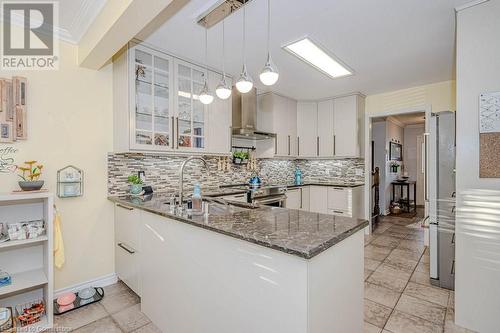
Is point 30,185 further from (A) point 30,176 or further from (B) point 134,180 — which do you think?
(B) point 134,180

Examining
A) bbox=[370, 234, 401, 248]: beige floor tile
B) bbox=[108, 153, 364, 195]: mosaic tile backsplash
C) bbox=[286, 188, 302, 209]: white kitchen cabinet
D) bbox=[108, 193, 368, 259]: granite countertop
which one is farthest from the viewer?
bbox=[286, 188, 302, 209]: white kitchen cabinet

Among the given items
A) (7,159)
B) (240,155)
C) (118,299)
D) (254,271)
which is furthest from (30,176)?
(240,155)

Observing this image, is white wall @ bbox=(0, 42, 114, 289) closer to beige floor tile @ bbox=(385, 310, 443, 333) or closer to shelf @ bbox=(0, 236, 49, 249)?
shelf @ bbox=(0, 236, 49, 249)

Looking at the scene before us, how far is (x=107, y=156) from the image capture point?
265cm

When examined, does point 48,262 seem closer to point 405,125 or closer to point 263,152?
point 263,152

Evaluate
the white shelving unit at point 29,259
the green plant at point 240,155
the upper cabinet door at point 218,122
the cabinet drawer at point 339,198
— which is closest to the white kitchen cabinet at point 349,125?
the cabinet drawer at point 339,198

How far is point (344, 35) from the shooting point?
2.37m

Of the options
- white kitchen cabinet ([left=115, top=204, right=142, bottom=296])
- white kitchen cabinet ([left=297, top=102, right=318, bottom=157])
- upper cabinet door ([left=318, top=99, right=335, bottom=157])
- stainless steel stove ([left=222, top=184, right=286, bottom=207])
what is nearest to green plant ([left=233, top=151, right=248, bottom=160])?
stainless steel stove ([left=222, top=184, right=286, bottom=207])

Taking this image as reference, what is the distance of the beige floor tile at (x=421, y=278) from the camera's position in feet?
8.75

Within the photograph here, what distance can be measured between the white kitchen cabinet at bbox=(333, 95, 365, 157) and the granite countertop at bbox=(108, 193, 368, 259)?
10.3ft

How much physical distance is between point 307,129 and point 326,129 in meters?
0.37

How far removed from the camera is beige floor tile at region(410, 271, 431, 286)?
8.75 ft

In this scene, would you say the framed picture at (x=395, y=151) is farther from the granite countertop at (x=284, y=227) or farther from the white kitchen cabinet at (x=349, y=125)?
the granite countertop at (x=284, y=227)

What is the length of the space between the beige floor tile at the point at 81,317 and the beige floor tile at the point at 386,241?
3772mm
